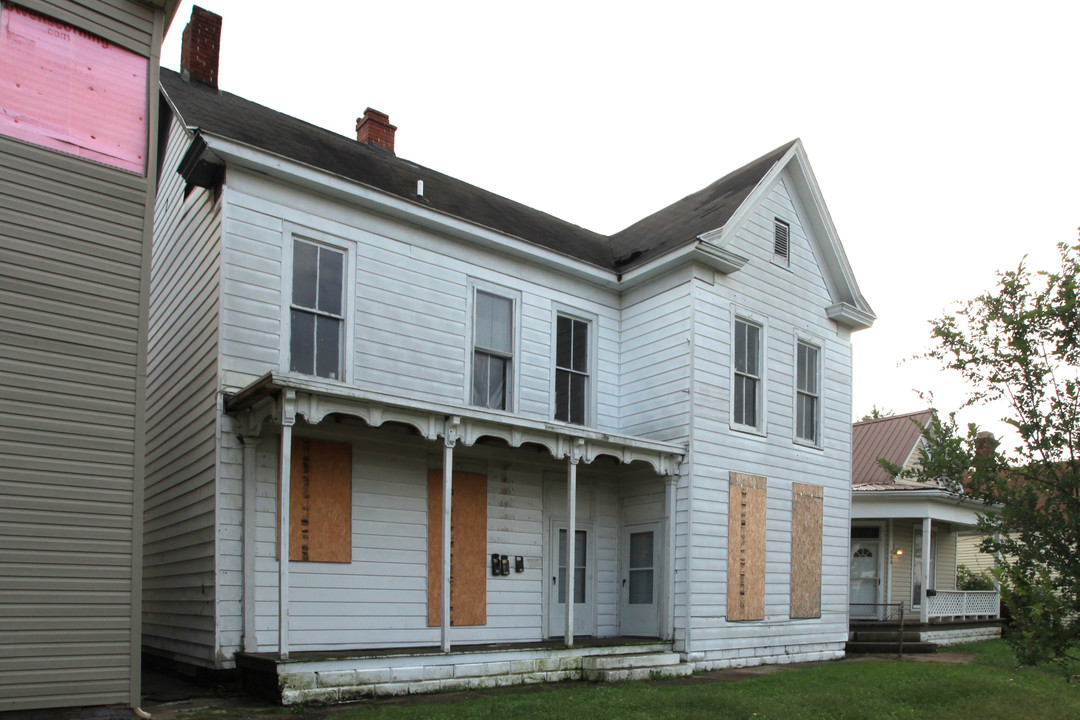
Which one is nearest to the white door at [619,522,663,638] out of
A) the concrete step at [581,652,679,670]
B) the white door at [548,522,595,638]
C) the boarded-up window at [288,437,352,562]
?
the white door at [548,522,595,638]

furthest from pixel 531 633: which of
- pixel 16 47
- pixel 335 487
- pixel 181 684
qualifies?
pixel 16 47

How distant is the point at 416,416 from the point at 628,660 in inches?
182

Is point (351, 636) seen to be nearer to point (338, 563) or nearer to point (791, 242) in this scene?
point (338, 563)

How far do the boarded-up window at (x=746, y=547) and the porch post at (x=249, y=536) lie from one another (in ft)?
25.1

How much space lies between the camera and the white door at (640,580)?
14.2 meters

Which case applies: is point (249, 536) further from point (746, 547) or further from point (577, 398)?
point (746, 547)

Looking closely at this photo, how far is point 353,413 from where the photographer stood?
10289mm

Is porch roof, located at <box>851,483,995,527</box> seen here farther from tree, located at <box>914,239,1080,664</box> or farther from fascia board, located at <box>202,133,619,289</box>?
tree, located at <box>914,239,1080,664</box>

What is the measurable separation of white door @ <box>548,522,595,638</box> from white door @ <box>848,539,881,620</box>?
1113 cm

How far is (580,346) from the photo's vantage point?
49.7 ft

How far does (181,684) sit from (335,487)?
2889 millimetres

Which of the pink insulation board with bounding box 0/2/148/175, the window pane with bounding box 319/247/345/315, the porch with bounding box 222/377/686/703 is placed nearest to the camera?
the pink insulation board with bounding box 0/2/148/175

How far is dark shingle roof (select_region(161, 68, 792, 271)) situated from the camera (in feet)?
40.6

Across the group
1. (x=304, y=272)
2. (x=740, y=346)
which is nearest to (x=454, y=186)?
(x=304, y=272)
